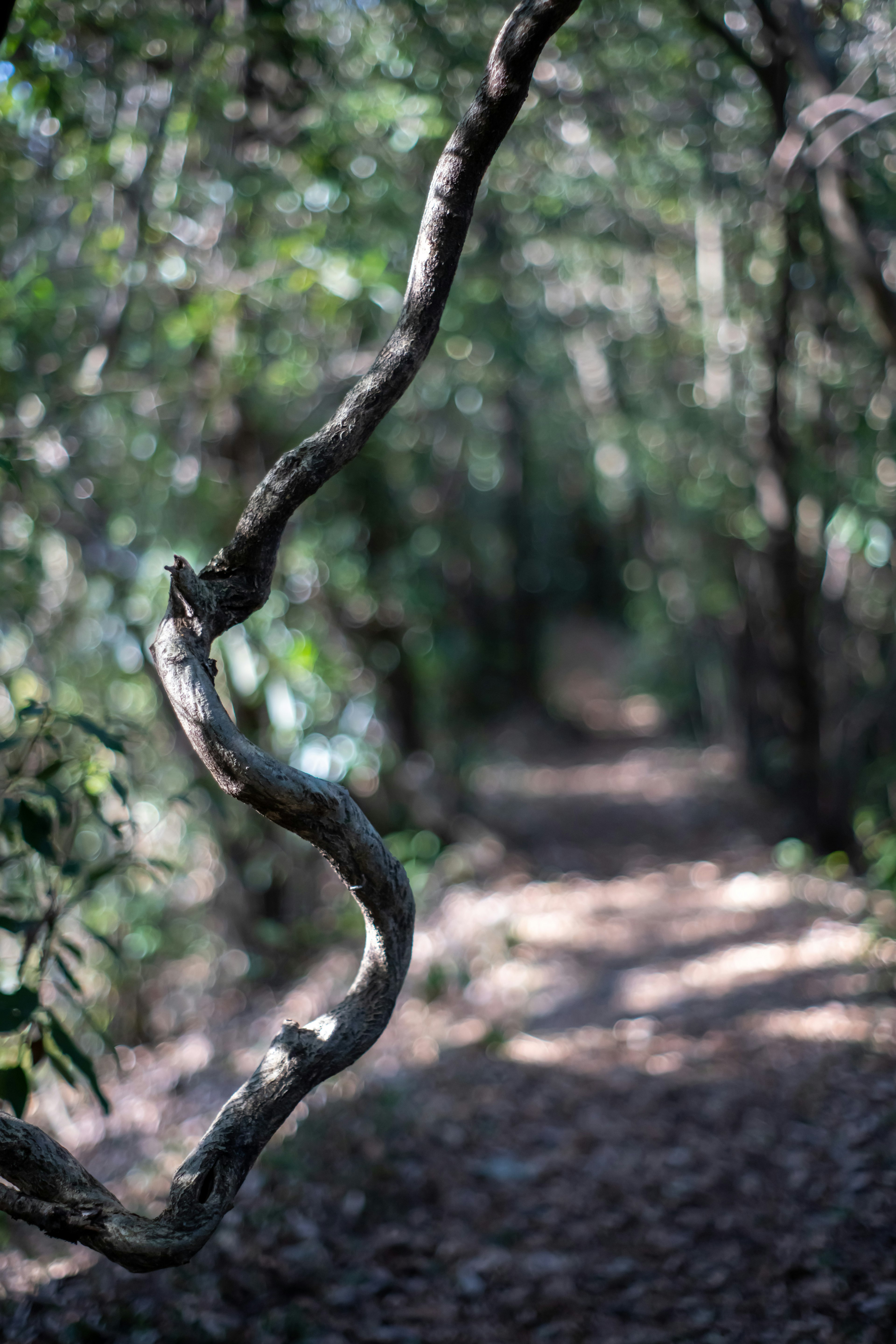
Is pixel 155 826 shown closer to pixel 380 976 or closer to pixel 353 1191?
pixel 353 1191

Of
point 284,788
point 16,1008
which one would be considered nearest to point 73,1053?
point 16,1008

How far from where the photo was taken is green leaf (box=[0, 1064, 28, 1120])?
253cm

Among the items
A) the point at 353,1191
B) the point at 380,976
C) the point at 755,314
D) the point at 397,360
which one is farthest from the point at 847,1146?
the point at 755,314

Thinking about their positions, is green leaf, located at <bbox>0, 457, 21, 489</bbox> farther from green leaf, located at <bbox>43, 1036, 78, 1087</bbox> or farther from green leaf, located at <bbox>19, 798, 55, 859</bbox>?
green leaf, located at <bbox>43, 1036, 78, 1087</bbox>

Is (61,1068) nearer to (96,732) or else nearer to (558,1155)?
(96,732)

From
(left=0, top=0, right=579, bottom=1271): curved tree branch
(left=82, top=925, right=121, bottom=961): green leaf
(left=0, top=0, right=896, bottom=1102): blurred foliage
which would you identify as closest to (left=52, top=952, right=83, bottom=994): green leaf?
(left=82, top=925, right=121, bottom=961): green leaf

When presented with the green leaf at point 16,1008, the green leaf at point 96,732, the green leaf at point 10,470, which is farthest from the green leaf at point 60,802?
the green leaf at point 10,470

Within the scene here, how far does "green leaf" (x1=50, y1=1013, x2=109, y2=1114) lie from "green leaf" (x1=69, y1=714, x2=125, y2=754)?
74 cm

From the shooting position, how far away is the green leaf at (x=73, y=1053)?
2.58 m

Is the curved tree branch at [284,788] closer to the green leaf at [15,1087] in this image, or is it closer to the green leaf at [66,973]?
the green leaf at [15,1087]

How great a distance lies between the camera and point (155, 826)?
624 centimetres

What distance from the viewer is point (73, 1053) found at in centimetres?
259

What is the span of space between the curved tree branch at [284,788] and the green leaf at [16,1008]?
1.64ft

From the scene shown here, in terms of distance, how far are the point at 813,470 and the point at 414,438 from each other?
10.3 feet
